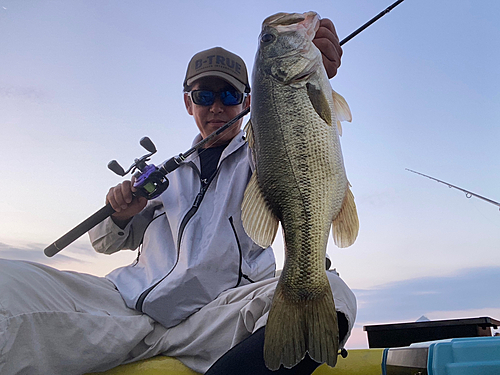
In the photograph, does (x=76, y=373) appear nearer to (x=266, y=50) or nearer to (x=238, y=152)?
(x=238, y=152)

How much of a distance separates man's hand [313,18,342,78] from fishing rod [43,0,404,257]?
834 mm

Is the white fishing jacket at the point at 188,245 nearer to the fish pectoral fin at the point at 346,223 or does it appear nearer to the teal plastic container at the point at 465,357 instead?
the fish pectoral fin at the point at 346,223

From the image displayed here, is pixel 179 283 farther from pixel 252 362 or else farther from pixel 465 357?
pixel 465 357

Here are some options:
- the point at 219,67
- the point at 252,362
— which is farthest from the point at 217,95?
the point at 252,362

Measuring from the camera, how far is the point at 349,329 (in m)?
1.51

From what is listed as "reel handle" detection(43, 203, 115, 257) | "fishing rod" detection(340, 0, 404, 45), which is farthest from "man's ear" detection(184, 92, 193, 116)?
"fishing rod" detection(340, 0, 404, 45)

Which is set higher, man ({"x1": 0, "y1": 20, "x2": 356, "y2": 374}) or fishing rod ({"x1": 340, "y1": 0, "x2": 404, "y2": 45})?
fishing rod ({"x1": 340, "y1": 0, "x2": 404, "y2": 45})

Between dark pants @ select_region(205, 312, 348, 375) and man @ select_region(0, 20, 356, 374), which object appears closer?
dark pants @ select_region(205, 312, 348, 375)

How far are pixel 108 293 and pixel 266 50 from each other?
145 centimetres

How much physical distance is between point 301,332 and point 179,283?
88cm

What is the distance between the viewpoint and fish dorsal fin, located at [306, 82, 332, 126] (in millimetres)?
1361

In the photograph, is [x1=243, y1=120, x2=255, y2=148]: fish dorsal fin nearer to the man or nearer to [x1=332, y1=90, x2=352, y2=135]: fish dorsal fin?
[x1=332, y1=90, x2=352, y2=135]: fish dorsal fin

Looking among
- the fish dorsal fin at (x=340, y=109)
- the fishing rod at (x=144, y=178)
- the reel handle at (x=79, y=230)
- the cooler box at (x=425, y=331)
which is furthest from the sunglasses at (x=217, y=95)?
the cooler box at (x=425, y=331)

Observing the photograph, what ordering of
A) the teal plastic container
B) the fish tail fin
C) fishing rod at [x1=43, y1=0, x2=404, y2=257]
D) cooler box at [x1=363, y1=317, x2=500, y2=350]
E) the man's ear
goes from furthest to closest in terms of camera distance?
cooler box at [x1=363, y1=317, x2=500, y2=350] < the man's ear < fishing rod at [x1=43, y1=0, x2=404, y2=257] < the teal plastic container < the fish tail fin
